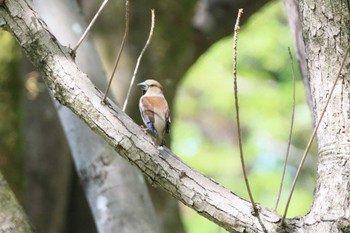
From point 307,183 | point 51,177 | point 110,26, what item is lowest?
point 51,177

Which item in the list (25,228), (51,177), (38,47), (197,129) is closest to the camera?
(38,47)

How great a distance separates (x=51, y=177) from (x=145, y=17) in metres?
1.20

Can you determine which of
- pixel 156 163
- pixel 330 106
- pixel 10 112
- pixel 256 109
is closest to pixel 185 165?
pixel 156 163

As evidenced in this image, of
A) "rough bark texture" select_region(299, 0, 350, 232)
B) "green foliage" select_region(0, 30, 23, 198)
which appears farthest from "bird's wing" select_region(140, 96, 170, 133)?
"green foliage" select_region(0, 30, 23, 198)

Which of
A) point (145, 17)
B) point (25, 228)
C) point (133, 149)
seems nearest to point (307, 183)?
point (145, 17)

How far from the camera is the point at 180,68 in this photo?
4.85 metres

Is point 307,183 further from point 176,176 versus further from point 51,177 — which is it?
point 176,176

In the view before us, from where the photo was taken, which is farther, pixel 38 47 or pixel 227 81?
pixel 227 81

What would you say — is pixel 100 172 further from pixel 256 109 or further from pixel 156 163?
pixel 256 109

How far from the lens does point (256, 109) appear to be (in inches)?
355

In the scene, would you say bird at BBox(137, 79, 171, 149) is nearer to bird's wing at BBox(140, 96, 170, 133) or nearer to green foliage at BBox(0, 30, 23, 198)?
bird's wing at BBox(140, 96, 170, 133)

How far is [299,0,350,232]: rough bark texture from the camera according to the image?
2270mm

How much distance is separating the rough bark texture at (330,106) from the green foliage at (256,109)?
216 inches

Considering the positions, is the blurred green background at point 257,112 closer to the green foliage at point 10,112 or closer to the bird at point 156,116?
the green foliage at point 10,112
